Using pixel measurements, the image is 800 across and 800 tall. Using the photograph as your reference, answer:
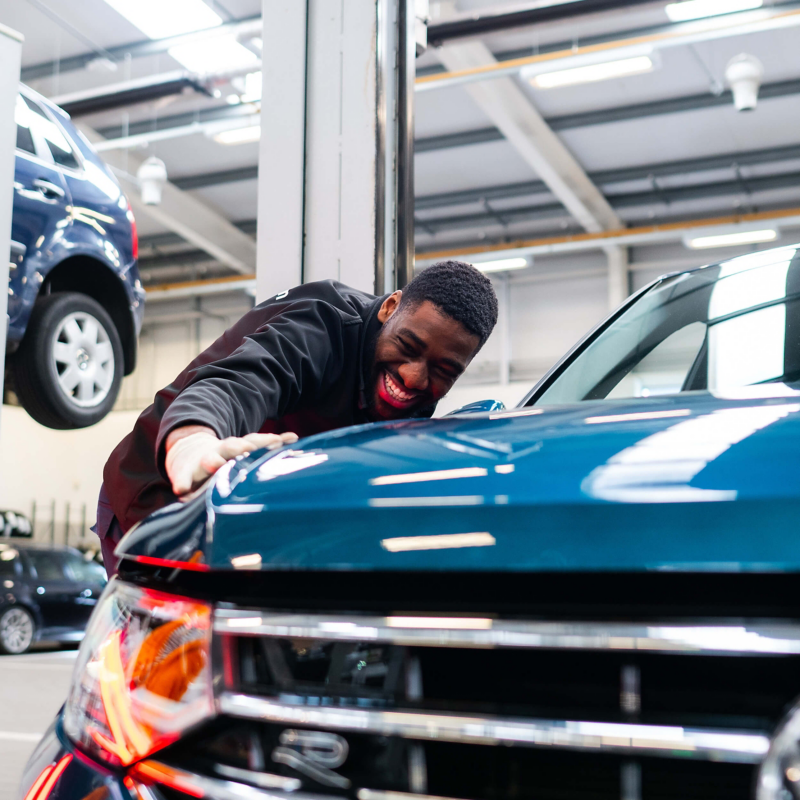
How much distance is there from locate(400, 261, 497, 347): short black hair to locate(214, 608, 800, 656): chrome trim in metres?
0.96

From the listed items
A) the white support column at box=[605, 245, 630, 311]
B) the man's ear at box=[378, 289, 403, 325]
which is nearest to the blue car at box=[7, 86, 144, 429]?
the man's ear at box=[378, 289, 403, 325]

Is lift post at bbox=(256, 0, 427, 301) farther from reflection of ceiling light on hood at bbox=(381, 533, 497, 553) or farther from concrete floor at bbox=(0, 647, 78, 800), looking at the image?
reflection of ceiling light on hood at bbox=(381, 533, 497, 553)

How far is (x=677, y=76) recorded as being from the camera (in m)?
10.2

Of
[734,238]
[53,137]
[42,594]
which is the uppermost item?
[734,238]

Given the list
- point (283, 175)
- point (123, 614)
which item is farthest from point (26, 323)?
point (123, 614)

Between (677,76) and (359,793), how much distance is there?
10.7 m

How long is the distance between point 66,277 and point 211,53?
567 centimetres

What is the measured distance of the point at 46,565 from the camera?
971 cm

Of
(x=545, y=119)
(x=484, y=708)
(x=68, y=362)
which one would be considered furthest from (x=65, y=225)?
(x=545, y=119)

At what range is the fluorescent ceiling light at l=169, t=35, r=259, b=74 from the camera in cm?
935

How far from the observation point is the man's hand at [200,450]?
1038mm

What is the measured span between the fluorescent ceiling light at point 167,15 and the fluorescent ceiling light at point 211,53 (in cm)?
16

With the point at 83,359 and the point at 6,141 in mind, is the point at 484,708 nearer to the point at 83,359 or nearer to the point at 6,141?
the point at 6,141

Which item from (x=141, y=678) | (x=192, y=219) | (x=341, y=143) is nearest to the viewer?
(x=141, y=678)
